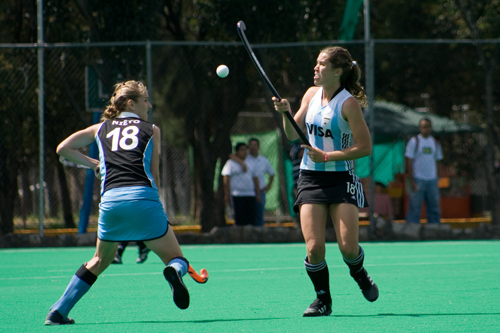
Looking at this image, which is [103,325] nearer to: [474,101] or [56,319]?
[56,319]

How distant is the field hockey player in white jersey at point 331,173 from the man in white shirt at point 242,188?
7875 millimetres

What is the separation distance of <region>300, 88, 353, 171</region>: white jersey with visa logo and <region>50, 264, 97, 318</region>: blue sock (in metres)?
1.73

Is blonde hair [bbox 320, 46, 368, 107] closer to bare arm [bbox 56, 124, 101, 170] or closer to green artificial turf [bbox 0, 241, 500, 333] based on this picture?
green artificial turf [bbox 0, 241, 500, 333]

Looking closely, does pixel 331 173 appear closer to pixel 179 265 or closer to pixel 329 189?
pixel 329 189

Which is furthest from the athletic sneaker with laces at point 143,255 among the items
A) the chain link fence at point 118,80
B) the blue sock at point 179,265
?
the blue sock at point 179,265

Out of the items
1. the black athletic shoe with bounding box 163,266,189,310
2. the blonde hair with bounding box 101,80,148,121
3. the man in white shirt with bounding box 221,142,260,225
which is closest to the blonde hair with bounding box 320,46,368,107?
the blonde hair with bounding box 101,80,148,121

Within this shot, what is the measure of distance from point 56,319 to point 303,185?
197cm

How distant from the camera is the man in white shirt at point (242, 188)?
46.1ft

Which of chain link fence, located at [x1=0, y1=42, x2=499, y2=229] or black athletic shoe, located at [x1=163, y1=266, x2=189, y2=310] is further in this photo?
chain link fence, located at [x1=0, y1=42, x2=499, y2=229]

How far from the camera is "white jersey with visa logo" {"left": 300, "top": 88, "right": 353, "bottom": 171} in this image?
6.02m

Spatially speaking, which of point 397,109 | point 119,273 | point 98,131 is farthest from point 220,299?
point 397,109

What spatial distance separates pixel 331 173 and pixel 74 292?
1.98 metres

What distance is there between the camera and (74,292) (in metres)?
5.67

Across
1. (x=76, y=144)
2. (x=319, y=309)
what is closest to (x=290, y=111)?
(x=319, y=309)
